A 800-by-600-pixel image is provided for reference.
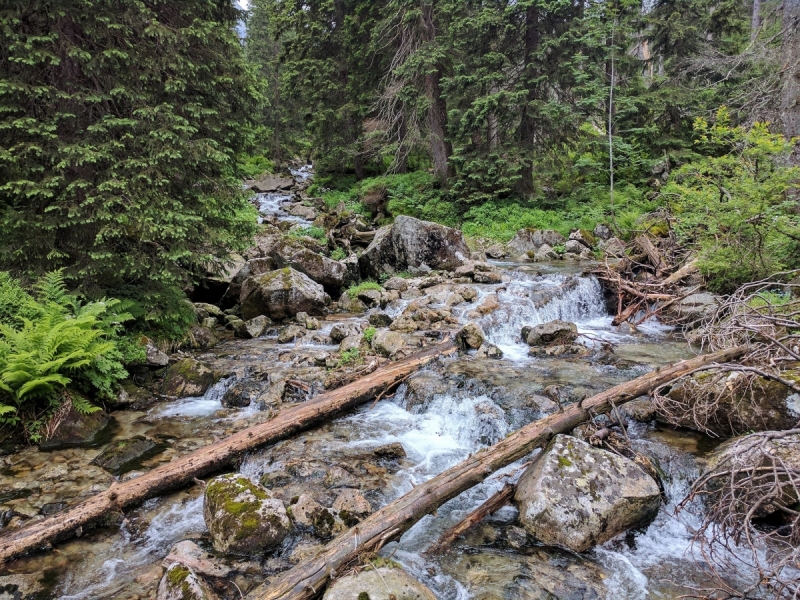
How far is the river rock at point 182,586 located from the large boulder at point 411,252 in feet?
39.4

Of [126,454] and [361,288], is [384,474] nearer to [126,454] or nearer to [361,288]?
[126,454]

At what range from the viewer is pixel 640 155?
20.8 m

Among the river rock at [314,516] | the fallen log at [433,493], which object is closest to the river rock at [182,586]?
the fallen log at [433,493]

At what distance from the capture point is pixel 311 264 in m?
13.2

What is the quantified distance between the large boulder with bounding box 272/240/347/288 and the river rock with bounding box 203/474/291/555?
30.3 ft

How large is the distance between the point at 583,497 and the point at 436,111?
19.6m

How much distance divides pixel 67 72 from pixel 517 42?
58.5ft

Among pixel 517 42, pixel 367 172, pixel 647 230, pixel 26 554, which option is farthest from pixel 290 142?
pixel 26 554

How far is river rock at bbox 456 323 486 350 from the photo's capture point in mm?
9031

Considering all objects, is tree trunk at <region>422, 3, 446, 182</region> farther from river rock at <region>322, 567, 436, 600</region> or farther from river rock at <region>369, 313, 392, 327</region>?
river rock at <region>322, 567, 436, 600</region>

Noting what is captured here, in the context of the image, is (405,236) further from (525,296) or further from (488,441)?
(488,441)

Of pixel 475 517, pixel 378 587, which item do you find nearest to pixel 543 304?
pixel 475 517

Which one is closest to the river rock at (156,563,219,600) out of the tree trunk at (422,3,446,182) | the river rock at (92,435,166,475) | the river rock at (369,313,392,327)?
the river rock at (92,435,166,475)

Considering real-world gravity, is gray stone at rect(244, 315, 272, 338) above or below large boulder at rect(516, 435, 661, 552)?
above
